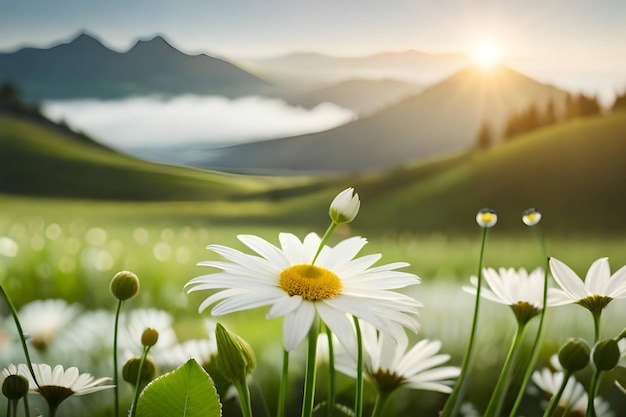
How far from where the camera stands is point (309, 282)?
312mm

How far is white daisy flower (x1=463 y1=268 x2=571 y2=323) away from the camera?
384 millimetres

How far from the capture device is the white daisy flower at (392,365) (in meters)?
0.40

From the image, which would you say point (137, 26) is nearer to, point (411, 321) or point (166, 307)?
point (166, 307)

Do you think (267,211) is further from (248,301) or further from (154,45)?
(248,301)

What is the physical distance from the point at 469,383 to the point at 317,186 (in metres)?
0.28

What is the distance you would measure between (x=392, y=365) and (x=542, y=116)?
0.49 m

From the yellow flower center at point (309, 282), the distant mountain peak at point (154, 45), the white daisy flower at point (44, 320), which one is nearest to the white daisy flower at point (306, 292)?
the yellow flower center at point (309, 282)

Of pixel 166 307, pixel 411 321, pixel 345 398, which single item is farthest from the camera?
pixel 166 307

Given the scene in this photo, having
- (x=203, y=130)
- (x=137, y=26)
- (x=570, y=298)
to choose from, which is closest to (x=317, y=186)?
(x=203, y=130)

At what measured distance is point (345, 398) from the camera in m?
0.60

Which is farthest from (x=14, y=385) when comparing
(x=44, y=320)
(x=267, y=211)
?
(x=267, y=211)

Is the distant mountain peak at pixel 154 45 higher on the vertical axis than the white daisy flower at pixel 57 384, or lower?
higher

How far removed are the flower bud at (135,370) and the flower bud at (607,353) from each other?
22cm

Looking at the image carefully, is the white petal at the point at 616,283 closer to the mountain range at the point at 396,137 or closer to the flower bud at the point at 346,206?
the flower bud at the point at 346,206
